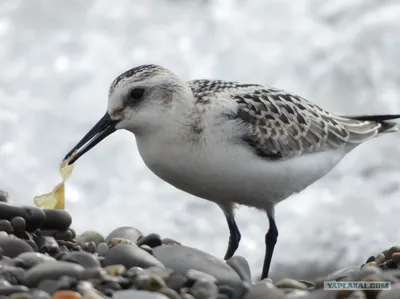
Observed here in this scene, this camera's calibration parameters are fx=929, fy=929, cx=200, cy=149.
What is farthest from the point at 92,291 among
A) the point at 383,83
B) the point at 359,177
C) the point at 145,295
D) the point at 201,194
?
the point at 383,83

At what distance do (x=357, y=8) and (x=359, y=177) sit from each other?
3900 mm

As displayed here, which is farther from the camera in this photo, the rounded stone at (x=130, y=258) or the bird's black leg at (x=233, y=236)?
the bird's black leg at (x=233, y=236)

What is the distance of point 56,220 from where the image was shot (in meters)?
5.36

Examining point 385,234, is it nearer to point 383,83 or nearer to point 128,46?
point 383,83

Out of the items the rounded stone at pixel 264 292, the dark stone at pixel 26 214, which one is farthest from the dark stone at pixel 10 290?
the dark stone at pixel 26 214

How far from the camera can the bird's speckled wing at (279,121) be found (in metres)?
5.89

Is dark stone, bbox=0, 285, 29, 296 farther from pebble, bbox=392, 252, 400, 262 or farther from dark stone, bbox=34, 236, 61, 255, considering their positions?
pebble, bbox=392, 252, 400, 262

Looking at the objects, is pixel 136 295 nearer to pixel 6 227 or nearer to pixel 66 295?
pixel 66 295

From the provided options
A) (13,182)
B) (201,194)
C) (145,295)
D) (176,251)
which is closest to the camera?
(145,295)

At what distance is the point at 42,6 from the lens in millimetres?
14328

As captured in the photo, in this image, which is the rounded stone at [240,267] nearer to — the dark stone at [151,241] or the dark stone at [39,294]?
the dark stone at [151,241]

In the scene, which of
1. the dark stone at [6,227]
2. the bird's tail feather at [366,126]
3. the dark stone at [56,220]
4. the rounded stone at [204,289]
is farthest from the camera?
the bird's tail feather at [366,126]

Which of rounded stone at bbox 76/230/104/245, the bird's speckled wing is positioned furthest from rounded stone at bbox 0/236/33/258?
the bird's speckled wing

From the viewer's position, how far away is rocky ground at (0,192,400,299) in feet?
13.4
